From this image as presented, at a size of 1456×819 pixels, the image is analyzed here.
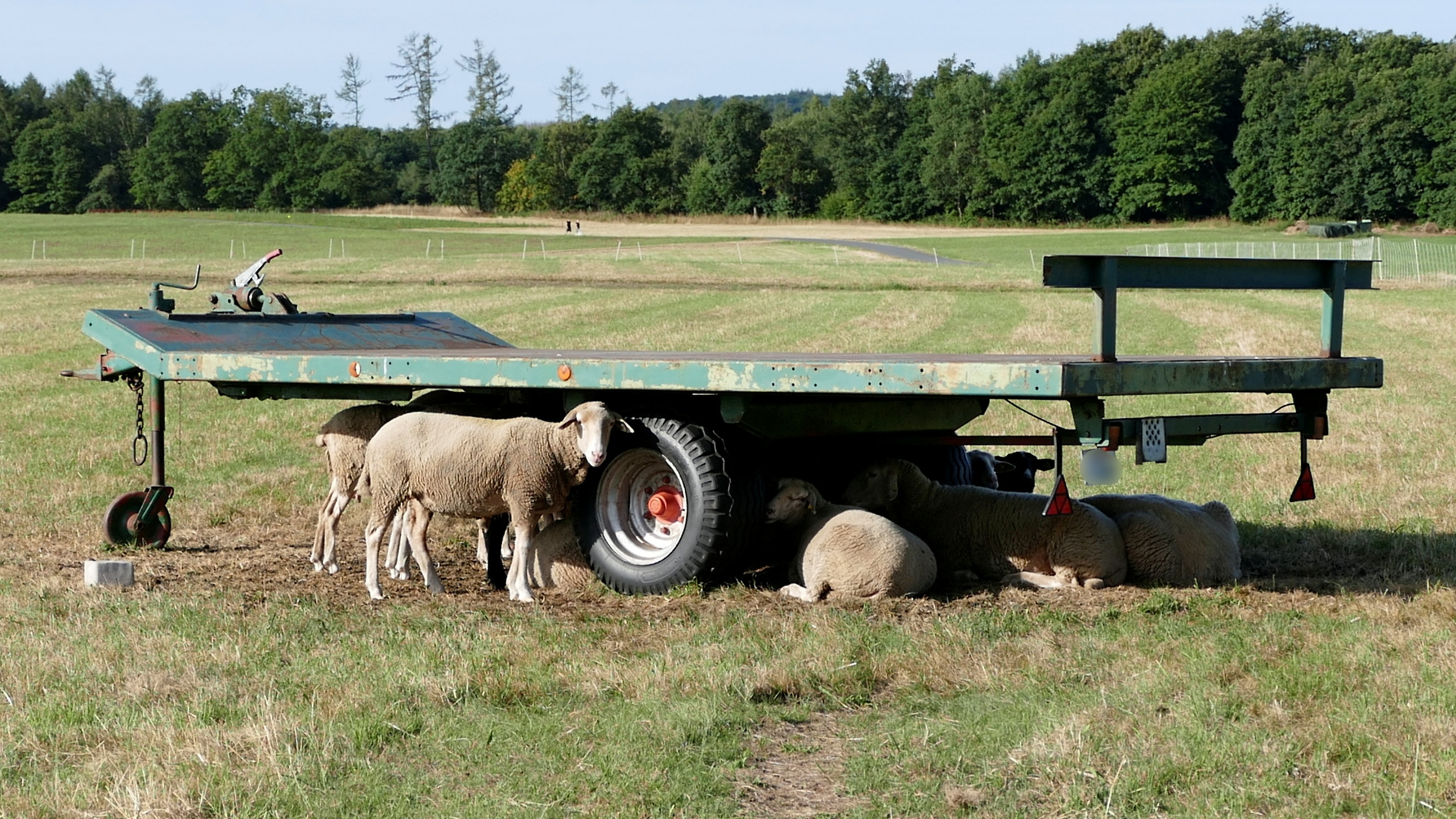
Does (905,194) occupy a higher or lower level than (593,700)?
higher

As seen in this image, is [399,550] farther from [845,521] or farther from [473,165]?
[473,165]

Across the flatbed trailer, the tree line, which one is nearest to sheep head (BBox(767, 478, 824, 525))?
the flatbed trailer

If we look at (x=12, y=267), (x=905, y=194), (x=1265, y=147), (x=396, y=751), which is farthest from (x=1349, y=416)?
(x=905, y=194)

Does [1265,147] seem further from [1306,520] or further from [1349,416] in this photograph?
[1306,520]

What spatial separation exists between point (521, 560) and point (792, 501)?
4.40ft

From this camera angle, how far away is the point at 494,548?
8.16 metres

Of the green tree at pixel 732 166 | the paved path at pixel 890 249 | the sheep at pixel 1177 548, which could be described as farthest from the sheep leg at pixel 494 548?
the green tree at pixel 732 166

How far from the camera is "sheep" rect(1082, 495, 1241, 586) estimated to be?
7582mm

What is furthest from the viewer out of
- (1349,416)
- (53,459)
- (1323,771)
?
(1349,416)

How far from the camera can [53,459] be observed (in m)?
12.6

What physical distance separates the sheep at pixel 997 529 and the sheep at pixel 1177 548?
0.09 metres

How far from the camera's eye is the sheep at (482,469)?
7.48 meters

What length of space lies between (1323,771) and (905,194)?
108982 mm

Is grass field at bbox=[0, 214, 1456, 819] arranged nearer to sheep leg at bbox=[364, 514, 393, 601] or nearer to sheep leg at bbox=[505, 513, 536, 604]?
sheep leg at bbox=[364, 514, 393, 601]
